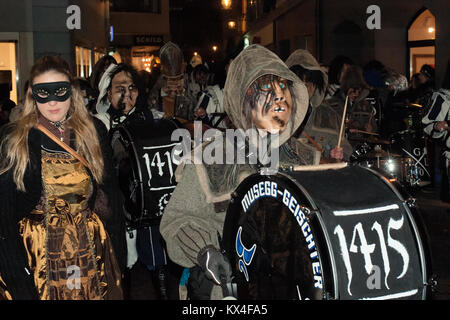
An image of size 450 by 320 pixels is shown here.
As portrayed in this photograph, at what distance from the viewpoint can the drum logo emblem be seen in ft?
10.5

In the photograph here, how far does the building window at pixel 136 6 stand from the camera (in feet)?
143

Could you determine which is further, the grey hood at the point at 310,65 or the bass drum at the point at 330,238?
the grey hood at the point at 310,65

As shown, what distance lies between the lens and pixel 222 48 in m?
74.1

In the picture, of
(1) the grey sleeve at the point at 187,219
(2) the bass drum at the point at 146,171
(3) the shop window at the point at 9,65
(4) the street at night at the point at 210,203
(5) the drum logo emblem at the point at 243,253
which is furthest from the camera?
(3) the shop window at the point at 9,65

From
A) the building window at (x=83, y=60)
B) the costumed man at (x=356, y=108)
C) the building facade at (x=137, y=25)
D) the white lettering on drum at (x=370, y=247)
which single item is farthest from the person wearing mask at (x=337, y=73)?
the building facade at (x=137, y=25)

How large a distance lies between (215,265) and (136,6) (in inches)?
1695

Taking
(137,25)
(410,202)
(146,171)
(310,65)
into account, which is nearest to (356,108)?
(310,65)

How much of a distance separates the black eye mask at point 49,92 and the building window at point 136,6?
1559 inches

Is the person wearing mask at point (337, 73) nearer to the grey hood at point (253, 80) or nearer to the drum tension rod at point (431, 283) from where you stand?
the grey hood at point (253, 80)

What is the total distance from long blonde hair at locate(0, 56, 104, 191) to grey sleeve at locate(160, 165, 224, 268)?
81 cm

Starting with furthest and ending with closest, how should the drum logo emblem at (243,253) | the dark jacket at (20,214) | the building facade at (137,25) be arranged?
the building facade at (137,25)
the dark jacket at (20,214)
the drum logo emblem at (243,253)

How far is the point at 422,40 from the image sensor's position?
16.6 meters

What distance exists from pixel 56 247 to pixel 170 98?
6804mm
